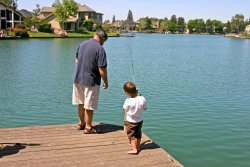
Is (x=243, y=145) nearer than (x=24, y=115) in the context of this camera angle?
Yes

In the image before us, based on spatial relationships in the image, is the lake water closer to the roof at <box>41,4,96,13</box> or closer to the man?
the man

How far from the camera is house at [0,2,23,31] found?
81000mm

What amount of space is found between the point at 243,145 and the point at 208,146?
3.44 feet

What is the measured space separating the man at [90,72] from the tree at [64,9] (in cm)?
8780

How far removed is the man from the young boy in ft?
2.82

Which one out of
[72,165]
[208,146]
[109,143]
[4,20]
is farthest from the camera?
[4,20]

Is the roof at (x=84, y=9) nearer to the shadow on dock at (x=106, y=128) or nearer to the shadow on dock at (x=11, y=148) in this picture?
the shadow on dock at (x=106, y=128)

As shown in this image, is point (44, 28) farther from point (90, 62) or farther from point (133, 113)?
point (133, 113)

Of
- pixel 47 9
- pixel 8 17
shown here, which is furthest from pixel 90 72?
pixel 47 9

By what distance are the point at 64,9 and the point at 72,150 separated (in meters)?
89.4

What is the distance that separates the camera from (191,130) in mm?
10984

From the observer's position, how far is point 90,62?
6.96 metres

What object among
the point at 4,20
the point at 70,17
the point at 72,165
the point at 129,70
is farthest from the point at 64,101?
the point at 70,17

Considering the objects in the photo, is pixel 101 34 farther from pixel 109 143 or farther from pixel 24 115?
pixel 24 115
